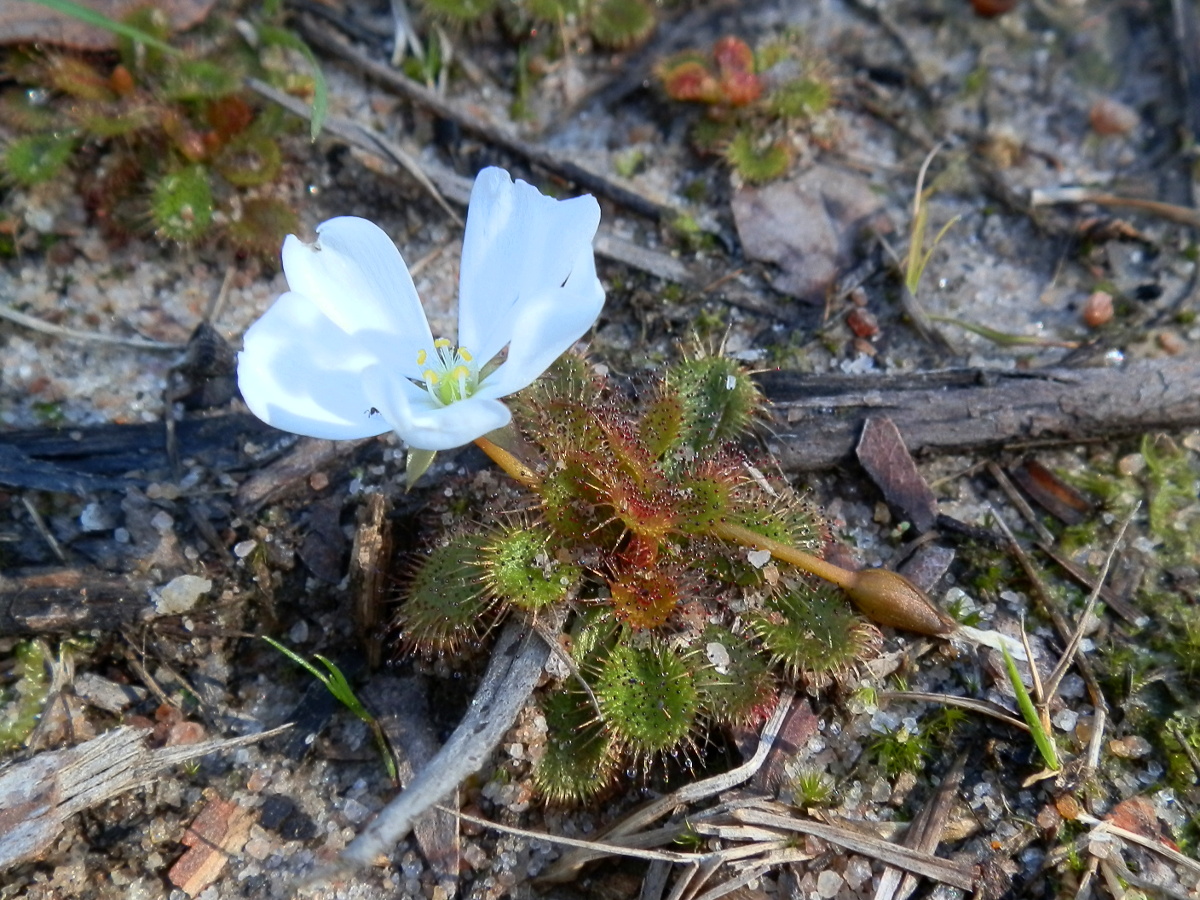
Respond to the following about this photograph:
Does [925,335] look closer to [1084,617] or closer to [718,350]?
[718,350]

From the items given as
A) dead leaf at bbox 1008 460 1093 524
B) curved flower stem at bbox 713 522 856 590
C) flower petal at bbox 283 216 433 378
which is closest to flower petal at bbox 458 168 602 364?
flower petal at bbox 283 216 433 378

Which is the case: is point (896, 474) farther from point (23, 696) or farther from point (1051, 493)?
point (23, 696)

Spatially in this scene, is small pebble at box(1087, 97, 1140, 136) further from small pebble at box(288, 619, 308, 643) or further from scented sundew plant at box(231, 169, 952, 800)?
small pebble at box(288, 619, 308, 643)

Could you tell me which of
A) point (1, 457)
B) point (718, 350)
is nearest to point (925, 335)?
point (718, 350)

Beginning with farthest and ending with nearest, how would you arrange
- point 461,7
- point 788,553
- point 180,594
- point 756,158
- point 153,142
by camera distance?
1. point 461,7
2. point 756,158
3. point 153,142
4. point 180,594
5. point 788,553

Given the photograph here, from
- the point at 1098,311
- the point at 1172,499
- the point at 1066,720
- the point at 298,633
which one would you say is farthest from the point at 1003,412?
the point at 298,633

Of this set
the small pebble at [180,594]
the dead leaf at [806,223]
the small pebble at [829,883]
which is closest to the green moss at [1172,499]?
the dead leaf at [806,223]
